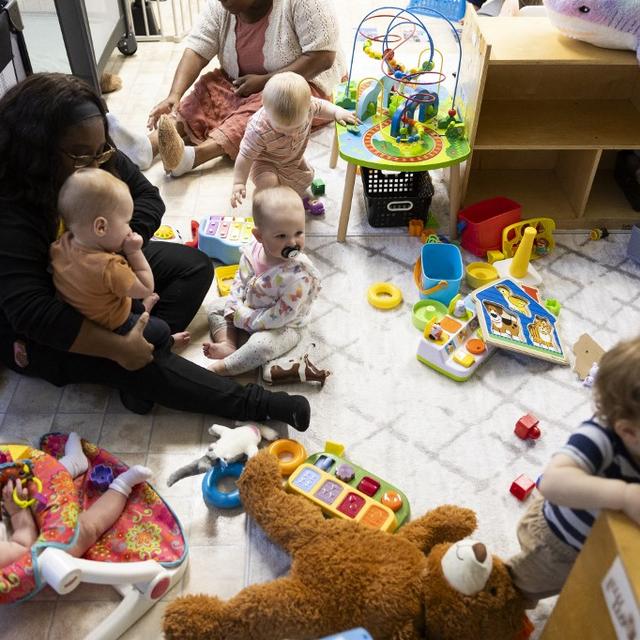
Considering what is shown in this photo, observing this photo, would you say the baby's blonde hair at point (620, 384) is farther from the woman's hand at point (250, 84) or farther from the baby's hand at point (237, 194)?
the woman's hand at point (250, 84)

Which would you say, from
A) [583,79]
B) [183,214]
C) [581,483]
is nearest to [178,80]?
[183,214]

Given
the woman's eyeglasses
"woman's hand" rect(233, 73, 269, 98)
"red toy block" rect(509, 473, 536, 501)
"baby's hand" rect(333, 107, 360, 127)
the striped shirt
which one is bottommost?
"red toy block" rect(509, 473, 536, 501)

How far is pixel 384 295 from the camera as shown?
6.33ft

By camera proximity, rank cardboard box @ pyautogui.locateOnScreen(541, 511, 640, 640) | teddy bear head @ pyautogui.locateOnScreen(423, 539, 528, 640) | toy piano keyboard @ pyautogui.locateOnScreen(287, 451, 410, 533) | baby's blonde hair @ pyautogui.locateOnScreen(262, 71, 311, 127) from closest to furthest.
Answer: cardboard box @ pyautogui.locateOnScreen(541, 511, 640, 640)
teddy bear head @ pyautogui.locateOnScreen(423, 539, 528, 640)
toy piano keyboard @ pyautogui.locateOnScreen(287, 451, 410, 533)
baby's blonde hair @ pyautogui.locateOnScreen(262, 71, 311, 127)

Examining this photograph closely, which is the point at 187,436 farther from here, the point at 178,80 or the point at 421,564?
the point at 178,80

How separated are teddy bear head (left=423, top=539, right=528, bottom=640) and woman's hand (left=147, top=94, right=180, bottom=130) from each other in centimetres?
181

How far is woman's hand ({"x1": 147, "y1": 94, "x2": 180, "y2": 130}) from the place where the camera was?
A: 2387 millimetres

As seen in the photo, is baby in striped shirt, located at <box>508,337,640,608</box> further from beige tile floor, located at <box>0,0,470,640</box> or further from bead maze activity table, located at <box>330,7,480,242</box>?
bead maze activity table, located at <box>330,7,480,242</box>

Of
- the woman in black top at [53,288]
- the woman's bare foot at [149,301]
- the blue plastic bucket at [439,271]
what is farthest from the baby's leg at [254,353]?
the blue plastic bucket at [439,271]

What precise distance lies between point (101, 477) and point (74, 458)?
7cm

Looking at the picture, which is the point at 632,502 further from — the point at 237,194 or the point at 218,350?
the point at 237,194

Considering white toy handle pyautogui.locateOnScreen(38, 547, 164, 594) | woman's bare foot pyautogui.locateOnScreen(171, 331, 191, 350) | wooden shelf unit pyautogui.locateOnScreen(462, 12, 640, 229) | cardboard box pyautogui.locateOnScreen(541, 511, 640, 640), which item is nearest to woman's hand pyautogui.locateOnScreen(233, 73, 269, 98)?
wooden shelf unit pyautogui.locateOnScreen(462, 12, 640, 229)

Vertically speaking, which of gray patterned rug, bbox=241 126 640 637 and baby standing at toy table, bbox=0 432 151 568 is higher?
baby standing at toy table, bbox=0 432 151 568

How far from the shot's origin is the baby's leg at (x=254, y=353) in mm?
1649
